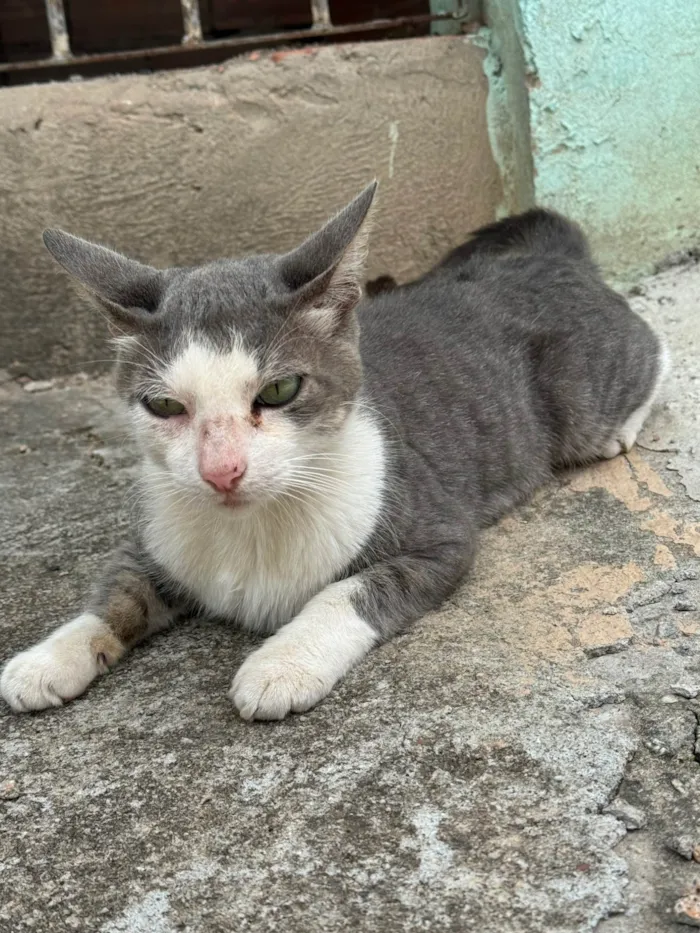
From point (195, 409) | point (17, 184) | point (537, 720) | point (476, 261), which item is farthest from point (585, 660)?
point (17, 184)

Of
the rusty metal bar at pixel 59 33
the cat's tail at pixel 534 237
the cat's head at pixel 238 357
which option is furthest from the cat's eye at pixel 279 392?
the rusty metal bar at pixel 59 33

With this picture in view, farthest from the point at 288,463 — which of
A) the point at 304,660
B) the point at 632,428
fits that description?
the point at 632,428

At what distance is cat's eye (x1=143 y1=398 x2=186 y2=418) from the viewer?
6.88 feet

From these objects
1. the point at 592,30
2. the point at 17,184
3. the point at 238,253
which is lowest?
the point at 238,253

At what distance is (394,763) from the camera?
1.90 m

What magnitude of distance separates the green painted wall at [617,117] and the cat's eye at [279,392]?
212 cm

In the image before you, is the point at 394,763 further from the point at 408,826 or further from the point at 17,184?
the point at 17,184

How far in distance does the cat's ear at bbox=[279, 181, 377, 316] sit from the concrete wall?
A: 5.67 ft

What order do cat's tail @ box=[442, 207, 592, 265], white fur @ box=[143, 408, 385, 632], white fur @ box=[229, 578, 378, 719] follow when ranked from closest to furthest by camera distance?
white fur @ box=[229, 578, 378, 719] < white fur @ box=[143, 408, 385, 632] < cat's tail @ box=[442, 207, 592, 265]

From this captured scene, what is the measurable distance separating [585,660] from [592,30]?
254 cm

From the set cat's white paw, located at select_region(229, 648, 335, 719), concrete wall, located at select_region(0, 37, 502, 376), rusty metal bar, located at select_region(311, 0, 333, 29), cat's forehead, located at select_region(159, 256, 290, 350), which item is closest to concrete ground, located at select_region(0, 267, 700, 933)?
cat's white paw, located at select_region(229, 648, 335, 719)

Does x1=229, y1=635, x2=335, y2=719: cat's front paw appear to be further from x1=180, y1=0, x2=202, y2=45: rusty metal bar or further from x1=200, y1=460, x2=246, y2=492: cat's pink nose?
x1=180, y1=0, x2=202, y2=45: rusty metal bar

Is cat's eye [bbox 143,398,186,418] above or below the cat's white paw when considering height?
above

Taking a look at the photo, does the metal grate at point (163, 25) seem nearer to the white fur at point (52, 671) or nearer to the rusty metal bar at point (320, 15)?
the rusty metal bar at point (320, 15)
